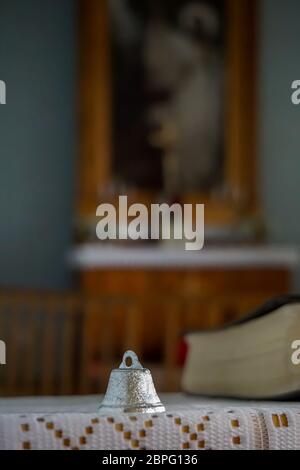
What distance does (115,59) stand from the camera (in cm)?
638

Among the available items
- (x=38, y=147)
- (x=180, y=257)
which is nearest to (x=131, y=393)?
(x=180, y=257)

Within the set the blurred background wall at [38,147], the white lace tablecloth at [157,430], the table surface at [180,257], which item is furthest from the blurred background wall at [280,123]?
the white lace tablecloth at [157,430]

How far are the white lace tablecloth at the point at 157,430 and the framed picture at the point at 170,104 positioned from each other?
17.7ft

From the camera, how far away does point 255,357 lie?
3.42ft

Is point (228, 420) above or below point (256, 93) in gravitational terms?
below

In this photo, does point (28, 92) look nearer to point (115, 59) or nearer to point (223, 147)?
point (115, 59)

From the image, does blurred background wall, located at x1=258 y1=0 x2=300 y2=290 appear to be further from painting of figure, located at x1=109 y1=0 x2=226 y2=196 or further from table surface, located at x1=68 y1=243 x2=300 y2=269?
table surface, located at x1=68 y1=243 x2=300 y2=269

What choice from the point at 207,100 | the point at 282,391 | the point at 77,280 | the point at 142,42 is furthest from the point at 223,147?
the point at 282,391

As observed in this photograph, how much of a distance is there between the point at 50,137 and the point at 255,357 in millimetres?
5715

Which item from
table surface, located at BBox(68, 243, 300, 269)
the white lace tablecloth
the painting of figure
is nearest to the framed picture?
the painting of figure

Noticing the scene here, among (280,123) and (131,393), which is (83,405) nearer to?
(131,393)

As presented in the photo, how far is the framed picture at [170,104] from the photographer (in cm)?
628

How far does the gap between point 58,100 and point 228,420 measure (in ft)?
19.6
